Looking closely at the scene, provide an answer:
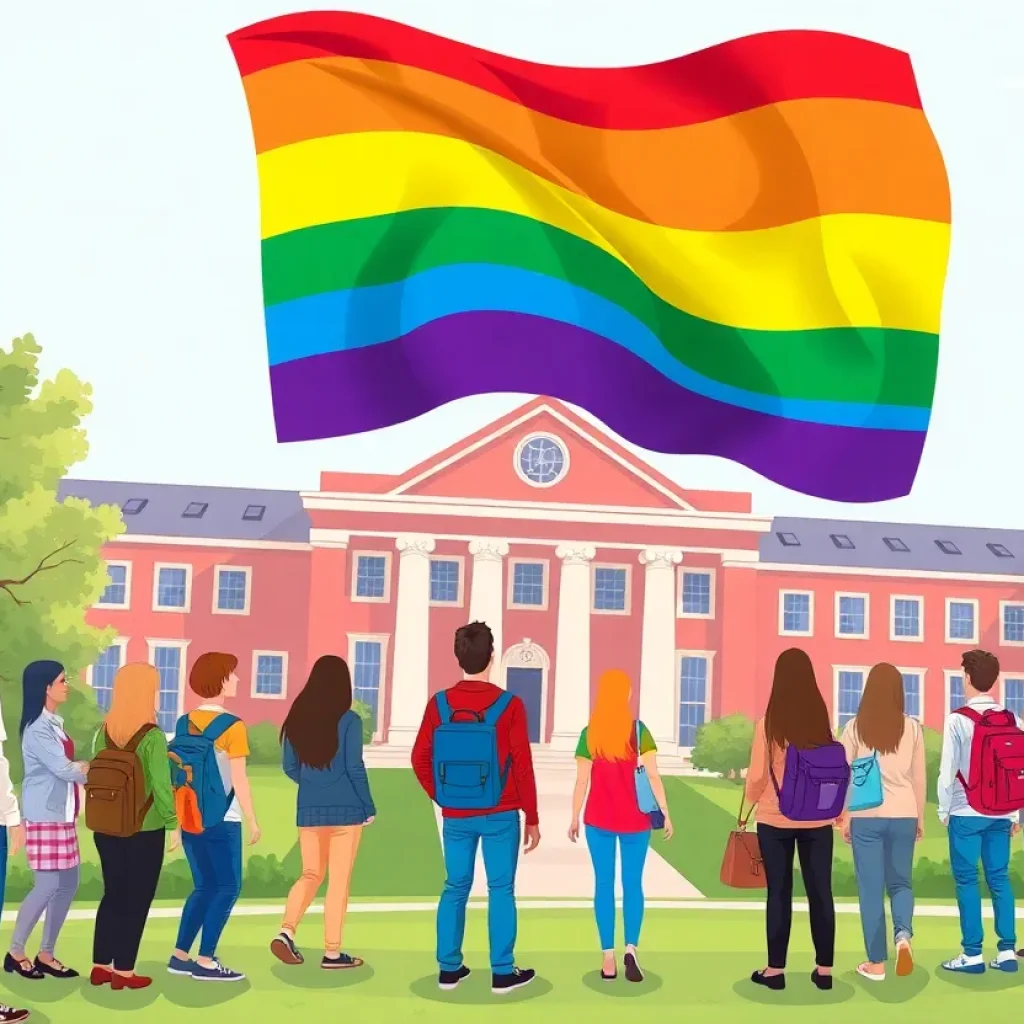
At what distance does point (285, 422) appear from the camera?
7254 mm

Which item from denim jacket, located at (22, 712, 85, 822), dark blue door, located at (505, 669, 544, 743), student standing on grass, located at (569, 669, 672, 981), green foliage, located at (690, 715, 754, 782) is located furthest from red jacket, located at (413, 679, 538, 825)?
dark blue door, located at (505, 669, 544, 743)

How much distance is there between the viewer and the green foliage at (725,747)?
3434cm

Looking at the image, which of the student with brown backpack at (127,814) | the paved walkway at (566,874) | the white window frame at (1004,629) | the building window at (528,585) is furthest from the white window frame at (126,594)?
the student with brown backpack at (127,814)

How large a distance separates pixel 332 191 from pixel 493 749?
3.07 m

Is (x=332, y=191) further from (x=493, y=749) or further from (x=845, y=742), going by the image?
(x=845, y=742)

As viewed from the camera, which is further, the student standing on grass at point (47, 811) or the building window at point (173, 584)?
the building window at point (173, 584)

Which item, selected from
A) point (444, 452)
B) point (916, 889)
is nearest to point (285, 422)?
point (916, 889)

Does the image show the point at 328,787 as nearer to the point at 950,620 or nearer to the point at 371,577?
the point at 371,577

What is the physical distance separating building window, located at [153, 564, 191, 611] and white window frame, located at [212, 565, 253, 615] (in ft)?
2.54

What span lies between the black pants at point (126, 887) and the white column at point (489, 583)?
31.6 metres

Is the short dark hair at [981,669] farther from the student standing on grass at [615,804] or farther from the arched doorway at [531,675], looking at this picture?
the arched doorway at [531,675]

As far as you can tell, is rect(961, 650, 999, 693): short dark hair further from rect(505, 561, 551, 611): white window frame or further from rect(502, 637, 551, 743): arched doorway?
rect(505, 561, 551, 611): white window frame

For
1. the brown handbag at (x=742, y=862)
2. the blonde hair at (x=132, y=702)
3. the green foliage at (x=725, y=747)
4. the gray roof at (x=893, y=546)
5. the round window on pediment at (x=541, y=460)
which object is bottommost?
the green foliage at (x=725, y=747)

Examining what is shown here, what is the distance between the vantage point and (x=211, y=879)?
7707mm
